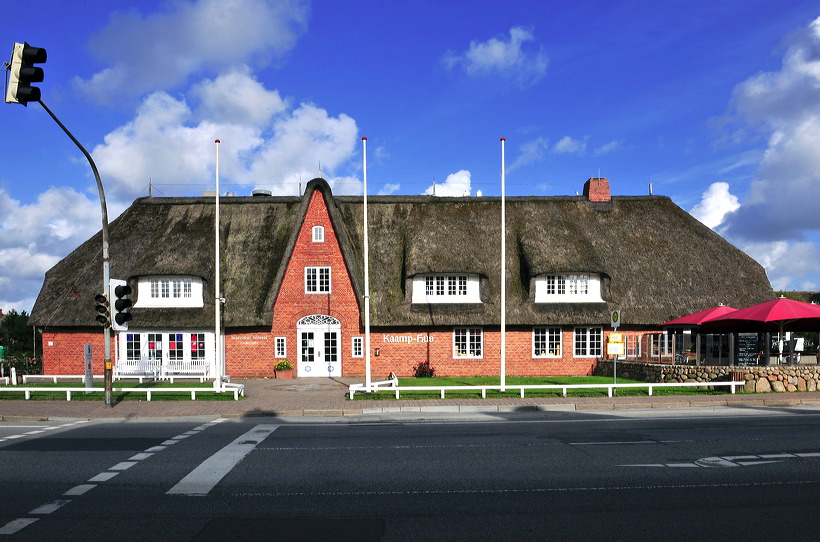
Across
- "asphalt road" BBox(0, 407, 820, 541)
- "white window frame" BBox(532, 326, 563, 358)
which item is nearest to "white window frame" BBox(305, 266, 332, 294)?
"white window frame" BBox(532, 326, 563, 358)

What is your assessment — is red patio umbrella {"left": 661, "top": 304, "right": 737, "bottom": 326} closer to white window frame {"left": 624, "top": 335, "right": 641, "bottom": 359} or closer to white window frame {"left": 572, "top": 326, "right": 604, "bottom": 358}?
white window frame {"left": 624, "top": 335, "right": 641, "bottom": 359}

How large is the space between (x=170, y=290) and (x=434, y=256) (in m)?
13.3

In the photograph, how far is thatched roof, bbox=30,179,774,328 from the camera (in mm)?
30016

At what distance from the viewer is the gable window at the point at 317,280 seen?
101 feet

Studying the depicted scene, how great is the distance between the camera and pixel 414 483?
931cm

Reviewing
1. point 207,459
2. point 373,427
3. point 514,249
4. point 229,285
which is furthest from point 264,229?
point 207,459

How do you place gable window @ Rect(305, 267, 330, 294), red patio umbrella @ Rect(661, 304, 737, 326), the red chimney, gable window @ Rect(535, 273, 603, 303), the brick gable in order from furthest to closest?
the red chimney, gable window @ Rect(305, 267, 330, 294), gable window @ Rect(535, 273, 603, 303), the brick gable, red patio umbrella @ Rect(661, 304, 737, 326)

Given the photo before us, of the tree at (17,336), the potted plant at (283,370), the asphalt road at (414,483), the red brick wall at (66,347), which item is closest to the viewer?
the asphalt road at (414,483)

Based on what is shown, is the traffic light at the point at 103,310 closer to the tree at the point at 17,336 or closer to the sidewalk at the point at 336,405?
the sidewalk at the point at 336,405

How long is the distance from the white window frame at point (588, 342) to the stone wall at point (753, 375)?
4789 millimetres

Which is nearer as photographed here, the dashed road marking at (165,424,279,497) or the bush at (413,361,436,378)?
the dashed road marking at (165,424,279,497)

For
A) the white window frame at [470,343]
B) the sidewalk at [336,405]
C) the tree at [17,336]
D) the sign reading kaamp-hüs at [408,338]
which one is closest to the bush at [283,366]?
the sign reading kaamp-hüs at [408,338]

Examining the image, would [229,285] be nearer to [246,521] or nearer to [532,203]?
[532,203]

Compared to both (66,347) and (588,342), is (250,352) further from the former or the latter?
(588,342)
